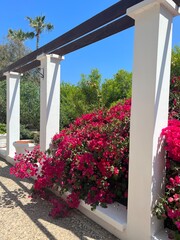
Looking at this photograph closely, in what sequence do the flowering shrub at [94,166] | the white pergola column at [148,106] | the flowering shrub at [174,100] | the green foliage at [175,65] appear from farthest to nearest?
1. the green foliage at [175,65]
2. the flowering shrub at [174,100]
3. the flowering shrub at [94,166]
4. the white pergola column at [148,106]

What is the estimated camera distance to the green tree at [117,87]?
13219mm

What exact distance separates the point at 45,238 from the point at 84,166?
1077 millimetres

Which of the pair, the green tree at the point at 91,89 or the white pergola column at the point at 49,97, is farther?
the green tree at the point at 91,89

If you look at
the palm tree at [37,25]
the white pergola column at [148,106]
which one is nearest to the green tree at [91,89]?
the white pergola column at [148,106]

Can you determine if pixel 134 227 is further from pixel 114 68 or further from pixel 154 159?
pixel 114 68

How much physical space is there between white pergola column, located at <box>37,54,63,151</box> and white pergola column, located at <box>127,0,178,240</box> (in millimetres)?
2890

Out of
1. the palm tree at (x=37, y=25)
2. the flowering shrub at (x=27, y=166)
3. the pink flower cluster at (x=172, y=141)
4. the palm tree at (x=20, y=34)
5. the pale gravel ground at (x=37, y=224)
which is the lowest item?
the pale gravel ground at (x=37, y=224)

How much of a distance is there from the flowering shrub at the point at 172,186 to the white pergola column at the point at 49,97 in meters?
3.22

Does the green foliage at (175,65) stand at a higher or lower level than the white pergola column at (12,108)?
higher

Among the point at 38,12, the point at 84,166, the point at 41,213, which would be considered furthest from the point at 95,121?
the point at 38,12

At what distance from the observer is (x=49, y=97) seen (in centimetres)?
536

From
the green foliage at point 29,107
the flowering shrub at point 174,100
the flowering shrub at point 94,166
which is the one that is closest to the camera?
the flowering shrub at point 94,166

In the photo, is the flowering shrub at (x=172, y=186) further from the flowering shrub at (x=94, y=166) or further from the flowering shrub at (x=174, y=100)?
the flowering shrub at (x=174, y=100)

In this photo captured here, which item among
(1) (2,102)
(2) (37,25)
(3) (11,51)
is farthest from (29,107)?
(2) (37,25)
